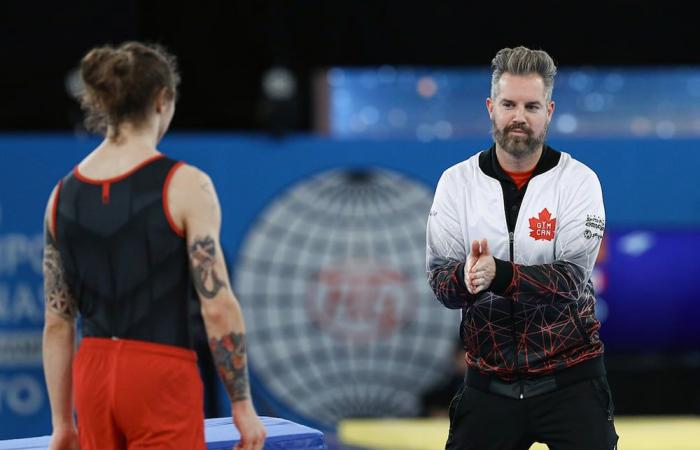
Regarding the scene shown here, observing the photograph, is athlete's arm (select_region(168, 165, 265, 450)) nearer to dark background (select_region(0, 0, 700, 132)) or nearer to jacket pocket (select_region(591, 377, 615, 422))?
jacket pocket (select_region(591, 377, 615, 422))

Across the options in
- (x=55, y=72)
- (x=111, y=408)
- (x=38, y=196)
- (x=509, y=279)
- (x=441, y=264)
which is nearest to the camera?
(x=111, y=408)

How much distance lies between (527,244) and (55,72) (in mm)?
6341

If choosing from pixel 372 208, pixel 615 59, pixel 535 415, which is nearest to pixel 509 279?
pixel 535 415

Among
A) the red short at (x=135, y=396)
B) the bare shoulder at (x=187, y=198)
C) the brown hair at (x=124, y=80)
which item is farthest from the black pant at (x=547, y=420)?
the brown hair at (x=124, y=80)

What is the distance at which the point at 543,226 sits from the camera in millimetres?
3002

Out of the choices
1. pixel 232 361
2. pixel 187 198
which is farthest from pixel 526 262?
pixel 187 198

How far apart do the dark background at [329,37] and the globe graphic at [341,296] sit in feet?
4.27

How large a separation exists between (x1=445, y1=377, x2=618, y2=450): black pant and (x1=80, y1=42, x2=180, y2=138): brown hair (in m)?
1.20

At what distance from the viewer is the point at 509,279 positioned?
289 centimetres

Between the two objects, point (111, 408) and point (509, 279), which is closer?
point (111, 408)

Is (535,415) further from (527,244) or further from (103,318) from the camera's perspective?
(103,318)

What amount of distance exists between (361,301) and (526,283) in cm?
459

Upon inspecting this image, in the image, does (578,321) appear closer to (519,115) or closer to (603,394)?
(603,394)

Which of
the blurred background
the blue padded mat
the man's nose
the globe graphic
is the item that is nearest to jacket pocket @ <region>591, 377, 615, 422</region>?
the man's nose
